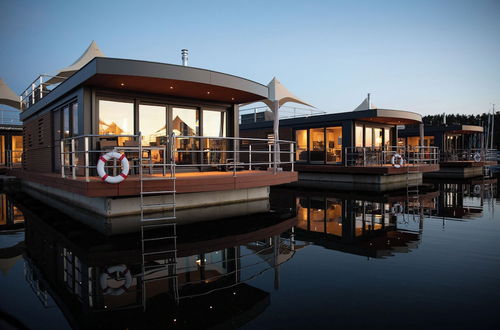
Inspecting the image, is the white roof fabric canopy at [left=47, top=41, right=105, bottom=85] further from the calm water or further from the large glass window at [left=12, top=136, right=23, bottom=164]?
the calm water

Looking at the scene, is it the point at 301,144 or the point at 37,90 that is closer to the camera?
the point at 37,90

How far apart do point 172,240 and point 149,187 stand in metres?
1.33

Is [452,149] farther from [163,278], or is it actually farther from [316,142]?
[163,278]

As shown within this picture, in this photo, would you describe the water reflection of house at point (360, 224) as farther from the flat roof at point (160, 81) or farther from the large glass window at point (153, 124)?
the large glass window at point (153, 124)

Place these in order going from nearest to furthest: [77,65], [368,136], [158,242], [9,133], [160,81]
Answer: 1. [158,242]
2. [160,81]
3. [368,136]
4. [77,65]
5. [9,133]

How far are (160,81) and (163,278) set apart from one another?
5.57m

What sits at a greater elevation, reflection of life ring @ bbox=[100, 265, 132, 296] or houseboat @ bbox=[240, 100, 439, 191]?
houseboat @ bbox=[240, 100, 439, 191]

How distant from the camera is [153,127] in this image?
30.9 ft

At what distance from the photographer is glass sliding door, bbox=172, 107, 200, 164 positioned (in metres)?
9.82

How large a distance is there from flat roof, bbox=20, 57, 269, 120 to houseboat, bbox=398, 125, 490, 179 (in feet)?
50.1

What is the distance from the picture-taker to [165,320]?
2857mm

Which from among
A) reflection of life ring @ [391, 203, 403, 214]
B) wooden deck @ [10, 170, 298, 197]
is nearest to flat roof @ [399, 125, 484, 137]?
reflection of life ring @ [391, 203, 403, 214]

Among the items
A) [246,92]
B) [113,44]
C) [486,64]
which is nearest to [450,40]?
[486,64]

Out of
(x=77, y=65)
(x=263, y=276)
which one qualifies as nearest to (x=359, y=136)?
A: (x=263, y=276)
